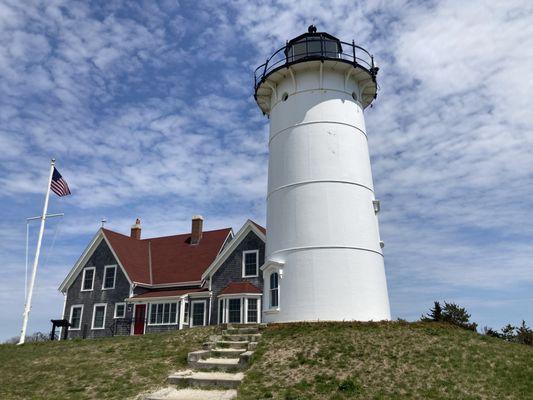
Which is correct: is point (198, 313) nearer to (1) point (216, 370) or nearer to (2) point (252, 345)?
(2) point (252, 345)

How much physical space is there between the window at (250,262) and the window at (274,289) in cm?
732

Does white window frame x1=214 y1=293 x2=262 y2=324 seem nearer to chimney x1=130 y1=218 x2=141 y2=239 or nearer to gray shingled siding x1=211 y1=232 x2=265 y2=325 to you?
gray shingled siding x1=211 y1=232 x2=265 y2=325

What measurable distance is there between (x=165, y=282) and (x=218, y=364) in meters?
16.5

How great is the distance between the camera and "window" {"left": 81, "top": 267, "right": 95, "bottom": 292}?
2917 cm

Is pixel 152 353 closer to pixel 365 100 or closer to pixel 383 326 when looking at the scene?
pixel 383 326

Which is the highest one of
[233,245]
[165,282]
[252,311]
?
[233,245]

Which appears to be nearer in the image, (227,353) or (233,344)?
(227,353)

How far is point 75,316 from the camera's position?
2900cm

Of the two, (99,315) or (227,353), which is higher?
(99,315)

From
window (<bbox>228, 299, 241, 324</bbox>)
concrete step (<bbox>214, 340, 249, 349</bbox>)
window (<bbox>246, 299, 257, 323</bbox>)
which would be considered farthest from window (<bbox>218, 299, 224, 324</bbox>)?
concrete step (<bbox>214, 340, 249, 349</bbox>)

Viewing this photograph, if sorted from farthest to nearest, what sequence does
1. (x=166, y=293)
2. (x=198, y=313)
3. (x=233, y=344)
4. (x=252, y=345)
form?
(x=166, y=293) < (x=198, y=313) < (x=233, y=344) < (x=252, y=345)

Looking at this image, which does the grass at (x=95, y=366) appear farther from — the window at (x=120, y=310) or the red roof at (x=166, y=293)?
the window at (x=120, y=310)

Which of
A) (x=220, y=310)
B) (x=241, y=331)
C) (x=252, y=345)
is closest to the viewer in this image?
(x=252, y=345)

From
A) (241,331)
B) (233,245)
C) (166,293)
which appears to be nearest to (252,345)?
(241,331)
